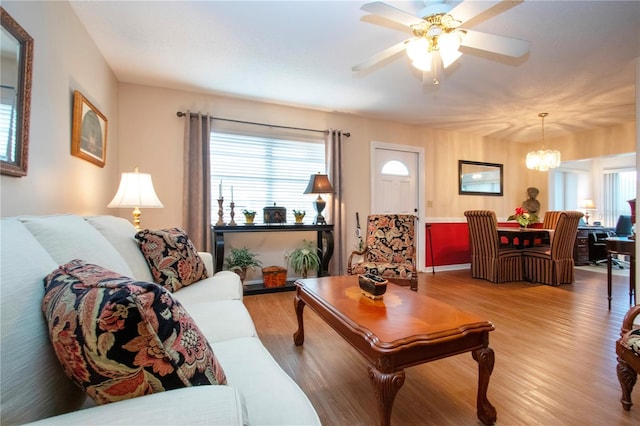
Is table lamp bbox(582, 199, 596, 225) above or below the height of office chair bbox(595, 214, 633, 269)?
above

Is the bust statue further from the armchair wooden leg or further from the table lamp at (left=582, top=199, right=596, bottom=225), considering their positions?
the armchair wooden leg

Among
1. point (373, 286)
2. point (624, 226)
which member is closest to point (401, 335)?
point (373, 286)

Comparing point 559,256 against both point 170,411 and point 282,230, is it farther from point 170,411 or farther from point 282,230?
point 170,411

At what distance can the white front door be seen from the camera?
4457 millimetres

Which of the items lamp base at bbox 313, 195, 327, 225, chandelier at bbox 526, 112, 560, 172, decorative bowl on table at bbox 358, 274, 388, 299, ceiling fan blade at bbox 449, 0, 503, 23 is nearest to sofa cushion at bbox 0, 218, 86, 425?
decorative bowl on table at bbox 358, 274, 388, 299

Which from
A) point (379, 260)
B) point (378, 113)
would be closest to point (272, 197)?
point (379, 260)

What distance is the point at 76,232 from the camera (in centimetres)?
109

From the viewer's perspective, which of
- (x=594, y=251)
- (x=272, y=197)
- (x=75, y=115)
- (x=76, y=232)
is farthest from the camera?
(x=594, y=251)

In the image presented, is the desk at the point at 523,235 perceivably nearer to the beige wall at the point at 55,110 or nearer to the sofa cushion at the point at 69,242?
the sofa cushion at the point at 69,242

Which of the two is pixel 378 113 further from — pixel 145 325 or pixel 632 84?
pixel 145 325

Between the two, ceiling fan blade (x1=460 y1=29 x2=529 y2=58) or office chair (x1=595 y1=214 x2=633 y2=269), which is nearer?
ceiling fan blade (x1=460 y1=29 x2=529 y2=58)

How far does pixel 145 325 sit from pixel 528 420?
1.70 m

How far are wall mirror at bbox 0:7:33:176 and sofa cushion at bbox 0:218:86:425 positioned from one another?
901 millimetres

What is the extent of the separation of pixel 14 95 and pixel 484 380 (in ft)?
8.40
